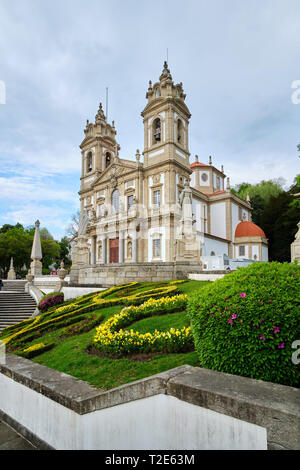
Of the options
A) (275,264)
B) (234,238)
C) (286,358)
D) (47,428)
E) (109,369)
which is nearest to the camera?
(286,358)

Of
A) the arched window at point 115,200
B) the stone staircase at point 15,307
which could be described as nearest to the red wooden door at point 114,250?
the arched window at point 115,200

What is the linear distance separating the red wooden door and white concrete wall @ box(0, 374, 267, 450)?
28.3 meters

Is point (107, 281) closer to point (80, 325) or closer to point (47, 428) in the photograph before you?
point (80, 325)

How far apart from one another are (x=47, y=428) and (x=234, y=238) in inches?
1398

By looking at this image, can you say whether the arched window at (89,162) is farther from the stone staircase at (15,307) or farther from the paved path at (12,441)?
the paved path at (12,441)

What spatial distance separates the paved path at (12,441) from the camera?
3193 mm

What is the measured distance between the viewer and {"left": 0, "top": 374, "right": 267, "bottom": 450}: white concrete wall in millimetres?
2012

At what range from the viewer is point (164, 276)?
489 inches

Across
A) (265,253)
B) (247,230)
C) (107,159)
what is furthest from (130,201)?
(265,253)

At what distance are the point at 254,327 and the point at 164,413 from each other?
41.3 inches

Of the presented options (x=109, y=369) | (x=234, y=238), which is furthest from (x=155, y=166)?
(x=109, y=369)

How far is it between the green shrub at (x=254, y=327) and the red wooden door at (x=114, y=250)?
2876cm

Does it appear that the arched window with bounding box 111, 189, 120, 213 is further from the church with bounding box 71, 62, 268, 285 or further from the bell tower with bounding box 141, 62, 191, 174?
the bell tower with bounding box 141, 62, 191, 174

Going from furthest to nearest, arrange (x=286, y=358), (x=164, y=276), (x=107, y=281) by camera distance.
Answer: (x=107, y=281)
(x=164, y=276)
(x=286, y=358)
